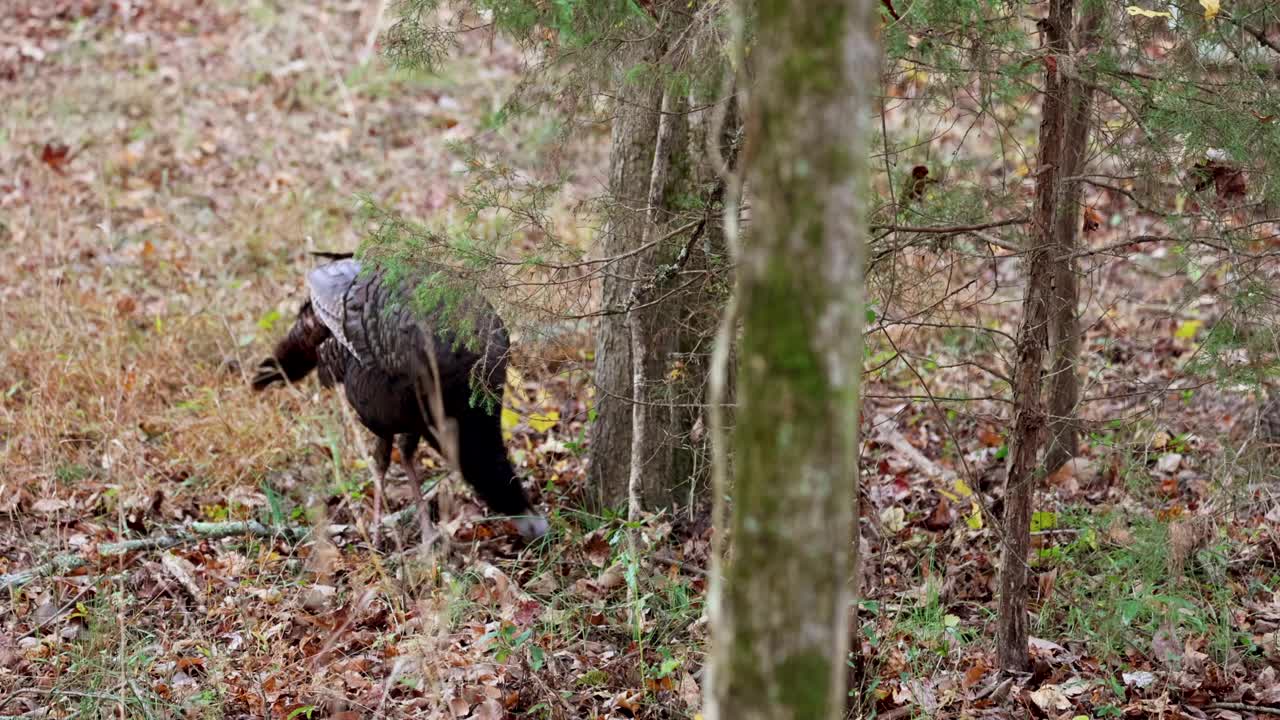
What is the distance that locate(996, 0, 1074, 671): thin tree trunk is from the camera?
3.61 meters

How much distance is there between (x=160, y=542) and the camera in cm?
510

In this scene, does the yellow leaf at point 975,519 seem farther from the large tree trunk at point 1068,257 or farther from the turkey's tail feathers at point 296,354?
the turkey's tail feathers at point 296,354

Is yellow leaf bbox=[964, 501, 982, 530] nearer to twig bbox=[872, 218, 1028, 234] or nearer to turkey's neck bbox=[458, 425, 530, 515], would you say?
twig bbox=[872, 218, 1028, 234]

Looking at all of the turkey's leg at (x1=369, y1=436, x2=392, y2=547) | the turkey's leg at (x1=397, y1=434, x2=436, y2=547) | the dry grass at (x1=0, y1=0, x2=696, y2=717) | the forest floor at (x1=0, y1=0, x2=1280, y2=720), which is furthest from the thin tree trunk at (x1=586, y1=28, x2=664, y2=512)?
the turkey's leg at (x1=369, y1=436, x2=392, y2=547)

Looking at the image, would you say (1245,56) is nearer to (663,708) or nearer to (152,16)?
(663,708)

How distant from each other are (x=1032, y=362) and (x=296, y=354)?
4.05m

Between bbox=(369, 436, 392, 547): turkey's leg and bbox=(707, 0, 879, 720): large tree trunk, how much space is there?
388 centimetres

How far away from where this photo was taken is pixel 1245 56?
13.1 feet

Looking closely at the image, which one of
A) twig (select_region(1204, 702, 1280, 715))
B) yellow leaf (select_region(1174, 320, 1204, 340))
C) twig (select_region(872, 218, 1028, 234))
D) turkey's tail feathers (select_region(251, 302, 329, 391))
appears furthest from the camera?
yellow leaf (select_region(1174, 320, 1204, 340))

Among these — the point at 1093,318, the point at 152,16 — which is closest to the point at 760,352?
the point at 1093,318

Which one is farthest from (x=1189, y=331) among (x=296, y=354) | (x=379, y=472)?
(x=296, y=354)

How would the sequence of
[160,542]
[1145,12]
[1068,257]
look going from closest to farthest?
[1068,257], [1145,12], [160,542]

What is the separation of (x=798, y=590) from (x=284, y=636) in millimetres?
3299

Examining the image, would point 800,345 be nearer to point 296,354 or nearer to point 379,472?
point 379,472
